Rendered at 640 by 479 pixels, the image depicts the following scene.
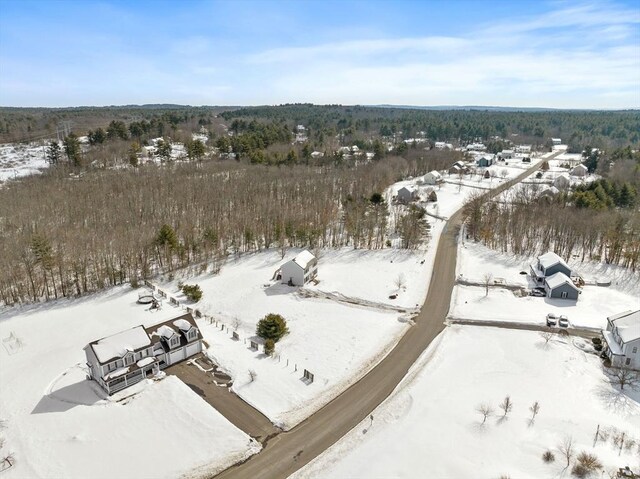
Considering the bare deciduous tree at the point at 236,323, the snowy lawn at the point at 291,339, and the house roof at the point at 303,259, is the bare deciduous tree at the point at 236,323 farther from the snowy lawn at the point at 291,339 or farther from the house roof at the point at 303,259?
the house roof at the point at 303,259

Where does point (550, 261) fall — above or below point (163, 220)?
below

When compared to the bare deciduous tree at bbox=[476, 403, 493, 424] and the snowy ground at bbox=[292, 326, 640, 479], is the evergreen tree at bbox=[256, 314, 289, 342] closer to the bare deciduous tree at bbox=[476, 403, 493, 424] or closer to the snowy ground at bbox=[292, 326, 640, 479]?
the snowy ground at bbox=[292, 326, 640, 479]

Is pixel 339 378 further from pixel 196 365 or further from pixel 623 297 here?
Answer: pixel 623 297

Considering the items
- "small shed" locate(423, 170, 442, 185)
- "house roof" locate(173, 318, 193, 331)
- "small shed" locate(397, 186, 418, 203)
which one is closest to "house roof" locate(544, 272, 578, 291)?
"house roof" locate(173, 318, 193, 331)

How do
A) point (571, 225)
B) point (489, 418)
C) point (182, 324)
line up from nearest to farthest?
point (489, 418)
point (182, 324)
point (571, 225)

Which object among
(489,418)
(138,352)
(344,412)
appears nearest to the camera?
(489,418)

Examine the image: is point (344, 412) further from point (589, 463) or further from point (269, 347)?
point (589, 463)

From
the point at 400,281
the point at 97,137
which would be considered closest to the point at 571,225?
the point at 400,281
